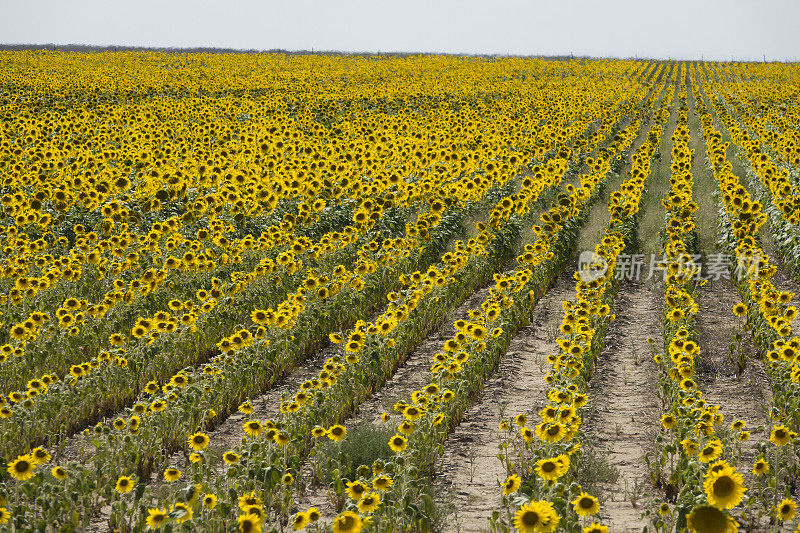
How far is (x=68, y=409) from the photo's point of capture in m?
6.77

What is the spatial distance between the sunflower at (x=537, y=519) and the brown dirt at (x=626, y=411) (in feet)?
3.91

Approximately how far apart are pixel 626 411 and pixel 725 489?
2.74m

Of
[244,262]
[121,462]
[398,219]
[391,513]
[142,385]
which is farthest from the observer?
[398,219]

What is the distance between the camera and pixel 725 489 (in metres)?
4.39

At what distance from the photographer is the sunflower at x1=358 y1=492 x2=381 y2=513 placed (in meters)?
4.69

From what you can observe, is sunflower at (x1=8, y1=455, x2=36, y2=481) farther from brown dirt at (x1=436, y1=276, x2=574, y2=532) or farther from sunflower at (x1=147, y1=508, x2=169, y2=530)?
brown dirt at (x1=436, y1=276, x2=574, y2=532)

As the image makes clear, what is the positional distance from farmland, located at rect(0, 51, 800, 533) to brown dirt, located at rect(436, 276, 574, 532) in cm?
3

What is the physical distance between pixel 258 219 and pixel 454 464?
323 inches

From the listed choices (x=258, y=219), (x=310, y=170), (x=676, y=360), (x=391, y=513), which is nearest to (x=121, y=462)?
(x=391, y=513)

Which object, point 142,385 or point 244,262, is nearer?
point 142,385

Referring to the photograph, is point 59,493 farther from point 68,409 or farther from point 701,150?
point 701,150

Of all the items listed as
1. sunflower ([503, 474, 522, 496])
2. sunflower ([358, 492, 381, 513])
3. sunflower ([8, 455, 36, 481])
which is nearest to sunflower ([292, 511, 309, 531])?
sunflower ([358, 492, 381, 513])

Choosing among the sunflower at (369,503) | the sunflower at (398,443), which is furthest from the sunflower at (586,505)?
the sunflower at (398,443)

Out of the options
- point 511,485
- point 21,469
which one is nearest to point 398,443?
point 511,485
